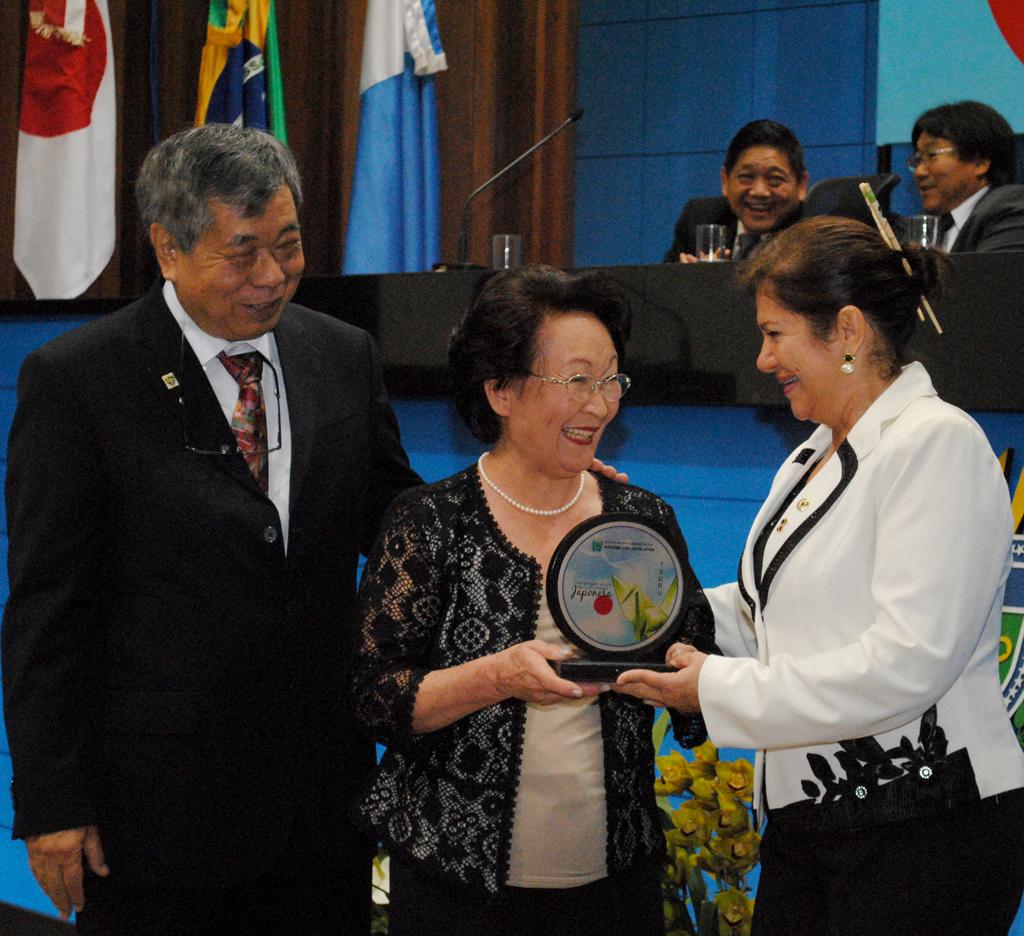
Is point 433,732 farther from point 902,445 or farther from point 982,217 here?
point 982,217

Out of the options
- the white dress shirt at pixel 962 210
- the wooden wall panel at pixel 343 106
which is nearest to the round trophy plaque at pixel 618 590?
the white dress shirt at pixel 962 210

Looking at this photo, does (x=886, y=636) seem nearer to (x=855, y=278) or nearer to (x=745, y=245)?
(x=855, y=278)

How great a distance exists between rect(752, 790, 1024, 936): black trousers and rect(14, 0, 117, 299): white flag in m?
3.73

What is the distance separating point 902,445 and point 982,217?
6.55 feet

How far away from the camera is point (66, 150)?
179 inches

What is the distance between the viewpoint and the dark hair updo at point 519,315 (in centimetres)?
178

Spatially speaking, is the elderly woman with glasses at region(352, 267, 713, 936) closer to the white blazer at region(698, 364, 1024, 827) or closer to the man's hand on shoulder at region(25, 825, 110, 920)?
the white blazer at region(698, 364, 1024, 827)

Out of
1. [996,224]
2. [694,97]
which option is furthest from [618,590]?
[694,97]

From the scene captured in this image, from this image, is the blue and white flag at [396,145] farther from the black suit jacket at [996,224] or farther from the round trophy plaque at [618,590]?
the round trophy plaque at [618,590]

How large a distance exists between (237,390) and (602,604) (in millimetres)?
627

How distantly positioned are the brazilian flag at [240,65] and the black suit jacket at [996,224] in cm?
244

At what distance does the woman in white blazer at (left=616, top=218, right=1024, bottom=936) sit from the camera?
4.97 feet

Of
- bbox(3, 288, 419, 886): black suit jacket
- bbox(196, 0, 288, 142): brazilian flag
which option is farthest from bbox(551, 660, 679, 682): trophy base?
bbox(196, 0, 288, 142): brazilian flag

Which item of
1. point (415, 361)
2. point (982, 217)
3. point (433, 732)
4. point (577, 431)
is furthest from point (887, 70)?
point (433, 732)
